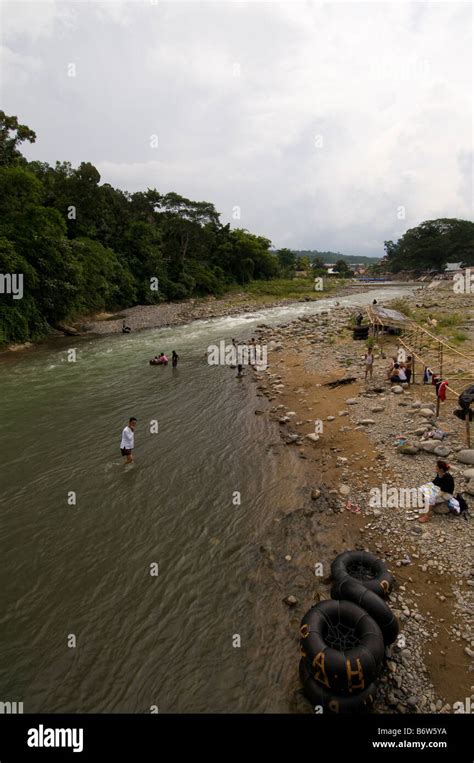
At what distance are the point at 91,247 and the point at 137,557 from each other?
40427 mm

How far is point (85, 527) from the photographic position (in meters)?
9.62

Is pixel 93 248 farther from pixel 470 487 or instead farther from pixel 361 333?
pixel 470 487

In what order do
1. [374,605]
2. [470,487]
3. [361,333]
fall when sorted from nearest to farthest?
[374,605]
[470,487]
[361,333]

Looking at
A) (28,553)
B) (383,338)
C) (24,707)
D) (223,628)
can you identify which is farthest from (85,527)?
(383,338)

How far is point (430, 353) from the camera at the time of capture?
72.5 ft

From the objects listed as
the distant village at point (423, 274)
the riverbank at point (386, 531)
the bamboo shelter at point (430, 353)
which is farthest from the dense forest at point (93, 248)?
the distant village at point (423, 274)

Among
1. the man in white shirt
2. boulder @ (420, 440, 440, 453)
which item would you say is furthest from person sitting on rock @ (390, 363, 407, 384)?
the man in white shirt

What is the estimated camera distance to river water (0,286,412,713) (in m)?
6.01

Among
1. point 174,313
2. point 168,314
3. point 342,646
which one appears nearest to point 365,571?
point 342,646

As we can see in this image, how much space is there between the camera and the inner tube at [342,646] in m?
5.01

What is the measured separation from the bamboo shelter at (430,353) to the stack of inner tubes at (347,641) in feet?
23.1

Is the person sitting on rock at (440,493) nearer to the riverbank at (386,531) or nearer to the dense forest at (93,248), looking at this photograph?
the riverbank at (386,531)

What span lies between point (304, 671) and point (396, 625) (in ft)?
5.60
